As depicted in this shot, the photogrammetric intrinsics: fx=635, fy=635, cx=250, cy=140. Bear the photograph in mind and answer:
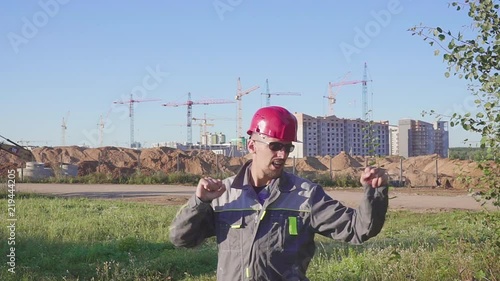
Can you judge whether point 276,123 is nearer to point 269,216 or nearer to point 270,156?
point 270,156

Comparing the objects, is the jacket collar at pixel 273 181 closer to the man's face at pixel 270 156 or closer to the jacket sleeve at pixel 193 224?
the man's face at pixel 270 156

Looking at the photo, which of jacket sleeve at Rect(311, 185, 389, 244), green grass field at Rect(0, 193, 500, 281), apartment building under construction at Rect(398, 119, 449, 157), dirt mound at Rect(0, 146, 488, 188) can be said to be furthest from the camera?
dirt mound at Rect(0, 146, 488, 188)

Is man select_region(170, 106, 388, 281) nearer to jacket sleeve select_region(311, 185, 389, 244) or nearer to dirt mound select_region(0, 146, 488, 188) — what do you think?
jacket sleeve select_region(311, 185, 389, 244)

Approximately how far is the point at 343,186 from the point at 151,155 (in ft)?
90.1

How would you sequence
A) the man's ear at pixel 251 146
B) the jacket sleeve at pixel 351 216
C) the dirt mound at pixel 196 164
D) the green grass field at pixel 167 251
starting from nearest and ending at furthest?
the jacket sleeve at pixel 351 216 → the man's ear at pixel 251 146 → the green grass field at pixel 167 251 → the dirt mound at pixel 196 164

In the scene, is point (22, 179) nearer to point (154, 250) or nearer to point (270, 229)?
point (154, 250)

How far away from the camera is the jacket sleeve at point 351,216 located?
3053 mm

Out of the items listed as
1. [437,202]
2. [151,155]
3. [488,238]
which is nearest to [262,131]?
[488,238]

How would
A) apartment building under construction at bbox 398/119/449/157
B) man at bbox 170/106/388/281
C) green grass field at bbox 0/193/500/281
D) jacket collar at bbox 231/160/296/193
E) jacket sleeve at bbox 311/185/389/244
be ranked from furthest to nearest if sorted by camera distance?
apartment building under construction at bbox 398/119/449/157
green grass field at bbox 0/193/500/281
jacket collar at bbox 231/160/296/193
man at bbox 170/106/388/281
jacket sleeve at bbox 311/185/389/244

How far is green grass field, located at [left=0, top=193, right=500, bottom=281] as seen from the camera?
613 centimetres

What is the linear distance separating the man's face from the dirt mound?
30.9 metres

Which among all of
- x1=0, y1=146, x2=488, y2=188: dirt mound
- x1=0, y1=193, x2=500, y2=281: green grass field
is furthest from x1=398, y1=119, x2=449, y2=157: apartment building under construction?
x1=0, y1=146, x2=488, y2=188: dirt mound

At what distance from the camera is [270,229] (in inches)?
127

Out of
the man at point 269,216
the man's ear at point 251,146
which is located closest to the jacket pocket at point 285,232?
the man at point 269,216
